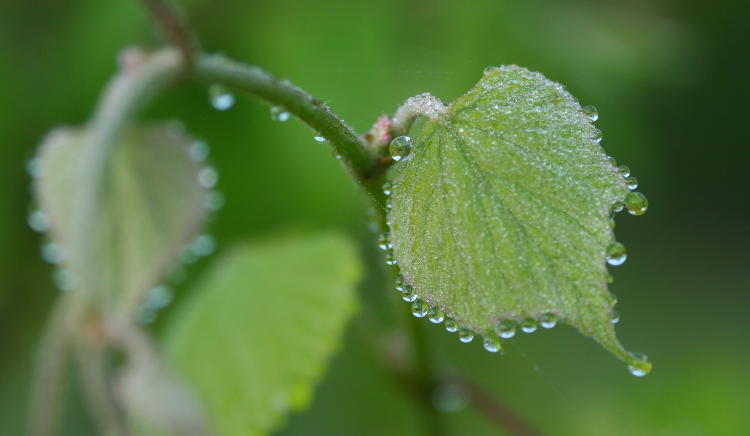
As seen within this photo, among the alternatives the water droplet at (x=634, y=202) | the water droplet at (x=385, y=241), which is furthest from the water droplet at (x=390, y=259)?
the water droplet at (x=634, y=202)

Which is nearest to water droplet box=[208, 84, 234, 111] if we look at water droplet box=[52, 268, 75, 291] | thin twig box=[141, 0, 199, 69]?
thin twig box=[141, 0, 199, 69]

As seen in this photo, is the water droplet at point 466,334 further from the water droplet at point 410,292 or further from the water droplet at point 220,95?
the water droplet at point 220,95

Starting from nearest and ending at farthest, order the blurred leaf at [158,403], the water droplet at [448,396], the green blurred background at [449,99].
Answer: the blurred leaf at [158,403] < the water droplet at [448,396] < the green blurred background at [449,99]

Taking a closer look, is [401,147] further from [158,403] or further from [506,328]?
[158,403]

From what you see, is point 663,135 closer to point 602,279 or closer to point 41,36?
point 41,36

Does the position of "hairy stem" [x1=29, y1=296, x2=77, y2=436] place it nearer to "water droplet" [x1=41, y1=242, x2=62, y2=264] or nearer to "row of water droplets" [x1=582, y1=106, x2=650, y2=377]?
"water droplet" [x1=41, y1=242, x2=62, y2=264]

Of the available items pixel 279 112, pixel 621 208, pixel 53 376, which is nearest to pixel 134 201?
pixel 53 376
